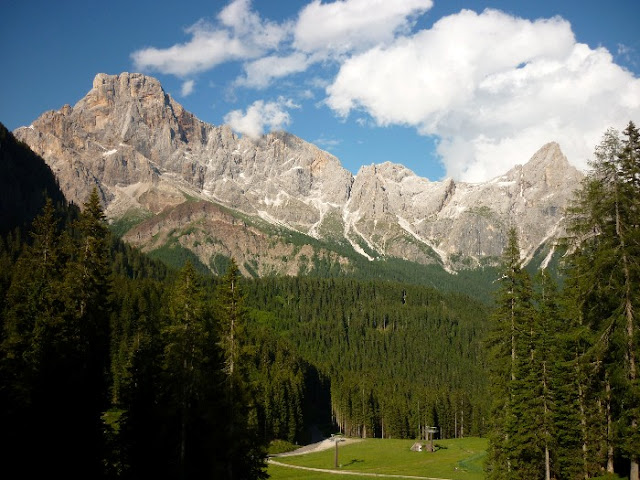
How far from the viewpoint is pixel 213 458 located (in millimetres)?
31750

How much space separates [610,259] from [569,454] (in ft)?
60.5

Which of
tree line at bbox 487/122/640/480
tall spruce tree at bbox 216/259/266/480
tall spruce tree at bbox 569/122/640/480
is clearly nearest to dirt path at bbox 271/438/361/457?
tree line at bbox 487/122/640/480

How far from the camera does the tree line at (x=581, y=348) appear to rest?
83.8 feet

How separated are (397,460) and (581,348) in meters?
57.0

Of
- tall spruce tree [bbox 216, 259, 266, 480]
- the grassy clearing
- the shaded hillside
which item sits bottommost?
the grassy clearing

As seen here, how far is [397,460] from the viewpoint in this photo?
82750 mm

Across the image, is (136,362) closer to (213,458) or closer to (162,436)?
(162,436)

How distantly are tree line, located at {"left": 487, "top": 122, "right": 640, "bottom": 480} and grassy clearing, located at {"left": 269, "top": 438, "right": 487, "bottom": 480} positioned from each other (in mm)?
26004

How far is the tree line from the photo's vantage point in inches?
1005

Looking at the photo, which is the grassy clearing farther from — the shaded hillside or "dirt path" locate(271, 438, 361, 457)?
the shaded hillside

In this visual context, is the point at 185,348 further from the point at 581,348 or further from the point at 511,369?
the point at 581,348

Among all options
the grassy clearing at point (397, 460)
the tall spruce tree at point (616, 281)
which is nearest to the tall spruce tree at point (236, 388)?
the tall spruce tree at point (616, 281)

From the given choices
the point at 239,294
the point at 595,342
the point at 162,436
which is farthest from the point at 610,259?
the point at 162,436

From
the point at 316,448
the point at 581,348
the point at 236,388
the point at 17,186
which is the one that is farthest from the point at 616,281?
the point at 17,186
